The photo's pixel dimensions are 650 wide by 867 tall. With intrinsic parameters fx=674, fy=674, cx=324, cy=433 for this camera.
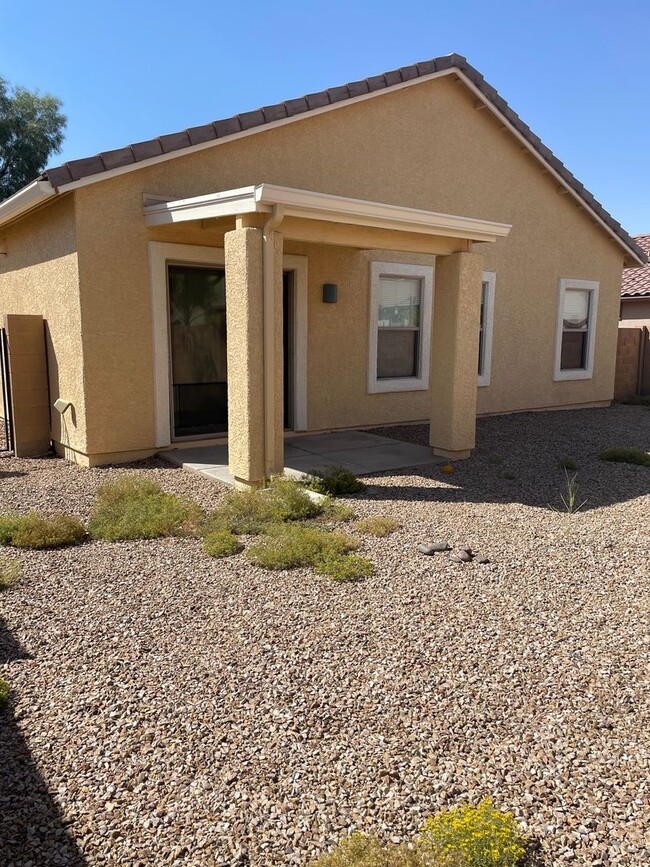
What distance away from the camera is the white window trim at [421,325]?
1109 cm

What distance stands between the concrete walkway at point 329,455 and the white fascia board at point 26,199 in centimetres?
347

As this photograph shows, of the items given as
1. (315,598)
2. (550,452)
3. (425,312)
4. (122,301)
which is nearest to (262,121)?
(122,301)

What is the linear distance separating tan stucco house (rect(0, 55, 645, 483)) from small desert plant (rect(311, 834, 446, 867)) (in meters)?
4.96

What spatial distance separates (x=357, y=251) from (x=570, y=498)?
556 cm

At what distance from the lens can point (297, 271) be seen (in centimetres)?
1009

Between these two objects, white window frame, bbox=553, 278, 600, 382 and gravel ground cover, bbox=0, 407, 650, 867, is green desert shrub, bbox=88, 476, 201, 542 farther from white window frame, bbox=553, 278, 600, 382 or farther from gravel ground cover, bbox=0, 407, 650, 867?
white window frame, bbox=553, 278, 600, 382

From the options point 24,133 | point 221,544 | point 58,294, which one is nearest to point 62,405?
point 58,294

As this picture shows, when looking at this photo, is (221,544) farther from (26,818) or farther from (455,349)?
(455,349)

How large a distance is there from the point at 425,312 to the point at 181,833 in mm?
10170

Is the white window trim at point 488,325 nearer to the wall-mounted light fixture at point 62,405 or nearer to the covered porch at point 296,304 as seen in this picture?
the covered porch at point 296,304

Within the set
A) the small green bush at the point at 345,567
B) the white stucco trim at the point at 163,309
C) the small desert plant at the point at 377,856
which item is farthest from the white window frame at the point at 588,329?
the small desert plant at the point at 377,856

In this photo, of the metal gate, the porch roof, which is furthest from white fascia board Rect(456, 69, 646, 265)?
the metal gate

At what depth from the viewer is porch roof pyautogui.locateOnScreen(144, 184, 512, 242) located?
671 cm

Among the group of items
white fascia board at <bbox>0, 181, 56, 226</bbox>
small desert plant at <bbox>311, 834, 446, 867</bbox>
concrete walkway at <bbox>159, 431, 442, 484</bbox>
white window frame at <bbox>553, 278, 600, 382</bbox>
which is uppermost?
white fascia board at <bbox>0, 181, 56, 226</bbox>
